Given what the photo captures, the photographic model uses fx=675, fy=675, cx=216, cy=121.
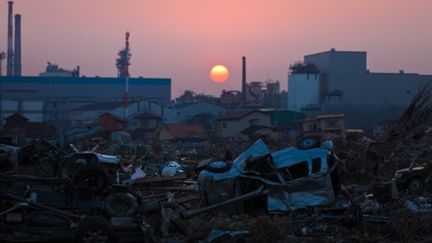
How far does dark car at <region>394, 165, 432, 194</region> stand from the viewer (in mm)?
17266

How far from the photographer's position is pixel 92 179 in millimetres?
11641

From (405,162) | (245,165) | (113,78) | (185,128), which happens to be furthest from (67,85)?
(245,165)

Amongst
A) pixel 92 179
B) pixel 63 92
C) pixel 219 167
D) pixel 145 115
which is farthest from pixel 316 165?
pixel 63 92

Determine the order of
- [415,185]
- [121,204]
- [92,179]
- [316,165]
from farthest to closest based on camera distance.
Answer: [415,185]
[316,165]
[92,179]
[121,204]

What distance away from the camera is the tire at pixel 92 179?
11.5 m

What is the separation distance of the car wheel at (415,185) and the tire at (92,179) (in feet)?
29.0

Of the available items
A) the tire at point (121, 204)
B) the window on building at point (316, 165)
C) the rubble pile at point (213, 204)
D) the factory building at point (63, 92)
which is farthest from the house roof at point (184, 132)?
the tire at point (121, 204)

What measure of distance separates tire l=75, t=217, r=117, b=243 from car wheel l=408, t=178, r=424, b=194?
960cm

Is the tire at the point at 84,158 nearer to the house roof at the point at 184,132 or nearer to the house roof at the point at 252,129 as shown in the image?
the house roof at the point at 252,129

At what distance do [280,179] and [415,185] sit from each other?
5547 mm

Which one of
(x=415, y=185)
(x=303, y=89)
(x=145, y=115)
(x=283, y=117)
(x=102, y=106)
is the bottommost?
(x=145, y=115)

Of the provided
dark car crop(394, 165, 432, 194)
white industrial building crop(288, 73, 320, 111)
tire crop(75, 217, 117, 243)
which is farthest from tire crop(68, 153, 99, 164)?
white industrial building crop(288, 73, 320, 111)

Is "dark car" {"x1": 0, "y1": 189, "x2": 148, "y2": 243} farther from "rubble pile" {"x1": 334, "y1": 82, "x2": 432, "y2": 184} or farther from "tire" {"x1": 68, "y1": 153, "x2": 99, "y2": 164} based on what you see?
"rubble pile" {"x1": 334, "y1": 82, "x2": 432, "y2": 184}

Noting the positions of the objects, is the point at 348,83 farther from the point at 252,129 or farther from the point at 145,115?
the point at 252,129
